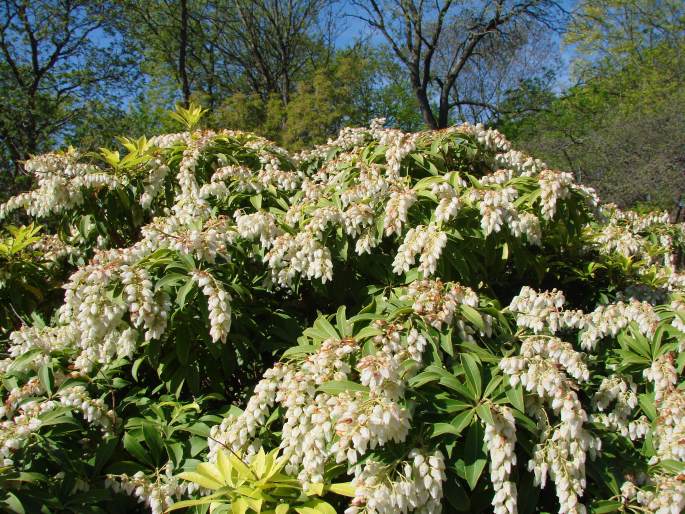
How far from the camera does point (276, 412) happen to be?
2.43 meters

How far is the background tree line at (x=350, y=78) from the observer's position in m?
17.5

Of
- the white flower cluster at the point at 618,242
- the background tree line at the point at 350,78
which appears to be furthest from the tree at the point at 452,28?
the white flower cluster at the point at 618,242

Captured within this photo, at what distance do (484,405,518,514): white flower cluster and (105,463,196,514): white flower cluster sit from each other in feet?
3.91

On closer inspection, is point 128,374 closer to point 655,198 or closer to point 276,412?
point 276,412

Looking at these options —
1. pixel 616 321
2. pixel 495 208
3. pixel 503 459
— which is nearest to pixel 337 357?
pixel 503 459

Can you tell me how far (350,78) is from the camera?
22.2 meters

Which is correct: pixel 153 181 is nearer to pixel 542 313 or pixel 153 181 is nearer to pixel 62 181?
pixel 62 181

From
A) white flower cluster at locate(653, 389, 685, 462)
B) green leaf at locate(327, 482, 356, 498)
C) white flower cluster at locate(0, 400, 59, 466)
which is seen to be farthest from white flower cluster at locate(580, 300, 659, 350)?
white flower cluster at locate(0, 400, 59, 466)

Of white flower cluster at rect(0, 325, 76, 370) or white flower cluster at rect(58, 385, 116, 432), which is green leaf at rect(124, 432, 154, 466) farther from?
white flower cluster at rect(0, 325, 76, 370)

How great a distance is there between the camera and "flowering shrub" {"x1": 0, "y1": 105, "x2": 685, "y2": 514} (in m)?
2.10

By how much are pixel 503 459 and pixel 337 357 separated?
738mm

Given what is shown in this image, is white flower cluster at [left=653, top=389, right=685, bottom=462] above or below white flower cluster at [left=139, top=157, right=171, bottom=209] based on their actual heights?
below

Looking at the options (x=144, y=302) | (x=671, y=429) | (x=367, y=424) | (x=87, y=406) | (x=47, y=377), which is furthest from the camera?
(x=47, y=377)

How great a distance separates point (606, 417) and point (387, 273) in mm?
1318
